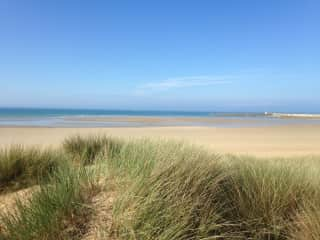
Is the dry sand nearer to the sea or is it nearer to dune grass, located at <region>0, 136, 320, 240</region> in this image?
dune grass, located at <region>0, 136, 320, 240</region>

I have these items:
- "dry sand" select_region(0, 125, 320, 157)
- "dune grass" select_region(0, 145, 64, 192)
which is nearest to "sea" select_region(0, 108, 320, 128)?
"dry sand" select_region(0, 125, 320, 157)

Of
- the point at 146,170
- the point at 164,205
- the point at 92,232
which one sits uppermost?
the point at 146,170

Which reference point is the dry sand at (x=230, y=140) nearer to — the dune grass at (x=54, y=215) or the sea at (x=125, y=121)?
the dune grass at (x=54, y=215)

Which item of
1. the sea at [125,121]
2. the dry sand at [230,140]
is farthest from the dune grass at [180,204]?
the sea at [125,121]

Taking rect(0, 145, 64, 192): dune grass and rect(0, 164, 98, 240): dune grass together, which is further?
rect(0, 145, 64, 192): dune grass

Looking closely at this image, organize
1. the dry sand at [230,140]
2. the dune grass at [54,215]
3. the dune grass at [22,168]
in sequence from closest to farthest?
the dune grass at [54,215]
the dune grass at [22,168]
the dry sand at [230,140]

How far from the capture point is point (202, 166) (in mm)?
3230

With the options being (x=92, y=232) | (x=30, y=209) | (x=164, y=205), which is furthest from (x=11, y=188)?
(x=164, y=205)

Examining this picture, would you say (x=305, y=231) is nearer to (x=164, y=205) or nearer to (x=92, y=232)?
(x=164, y=205)

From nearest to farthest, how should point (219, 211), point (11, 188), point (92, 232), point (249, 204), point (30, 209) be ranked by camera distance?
point (92, 232) < point (30, 209) < point (219, 211) < point (249, 204) < point (11, 188)

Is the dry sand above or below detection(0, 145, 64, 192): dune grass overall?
below

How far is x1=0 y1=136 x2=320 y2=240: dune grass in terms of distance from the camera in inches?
89.8

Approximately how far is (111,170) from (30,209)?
0.90 m

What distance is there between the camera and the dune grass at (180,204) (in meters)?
2.28
